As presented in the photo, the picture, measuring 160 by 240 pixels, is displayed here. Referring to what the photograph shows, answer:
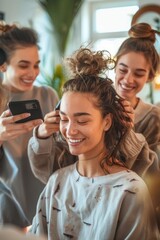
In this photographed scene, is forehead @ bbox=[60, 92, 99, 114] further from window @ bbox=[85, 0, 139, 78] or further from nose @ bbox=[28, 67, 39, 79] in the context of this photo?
window @ bbox=[85, 0, 139, 78]

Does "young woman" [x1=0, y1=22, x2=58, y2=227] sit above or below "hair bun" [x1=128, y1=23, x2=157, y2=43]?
below

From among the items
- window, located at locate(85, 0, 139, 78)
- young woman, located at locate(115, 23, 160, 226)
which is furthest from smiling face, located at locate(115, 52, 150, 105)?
window, located at locate(85, 0, 139, 78)

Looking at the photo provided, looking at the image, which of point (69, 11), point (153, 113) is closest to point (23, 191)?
point (153, 113)

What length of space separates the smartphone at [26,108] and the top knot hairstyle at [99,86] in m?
0.16

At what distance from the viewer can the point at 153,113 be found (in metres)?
1.42

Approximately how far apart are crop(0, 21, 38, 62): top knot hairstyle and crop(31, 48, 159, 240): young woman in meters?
0.43

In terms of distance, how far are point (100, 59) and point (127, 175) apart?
368 millimetres

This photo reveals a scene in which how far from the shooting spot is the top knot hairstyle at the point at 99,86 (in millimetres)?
1093

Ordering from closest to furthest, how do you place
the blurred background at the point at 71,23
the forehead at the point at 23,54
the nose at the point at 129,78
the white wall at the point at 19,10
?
the nose at the point at 129,78 < the forehead at the point at 23,54 < the blurred background at the point at 71,23 < the white wall at the point at 19,10

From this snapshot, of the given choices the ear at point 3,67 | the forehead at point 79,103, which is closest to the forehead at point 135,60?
the forehead at point 79,103

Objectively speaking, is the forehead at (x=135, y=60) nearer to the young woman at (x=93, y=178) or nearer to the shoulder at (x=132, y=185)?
the young woman at (x=93, y=178)

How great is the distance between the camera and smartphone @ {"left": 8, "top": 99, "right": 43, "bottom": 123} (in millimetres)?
1215

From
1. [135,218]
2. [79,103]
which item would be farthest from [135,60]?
[135,218]

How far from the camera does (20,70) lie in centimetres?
146
